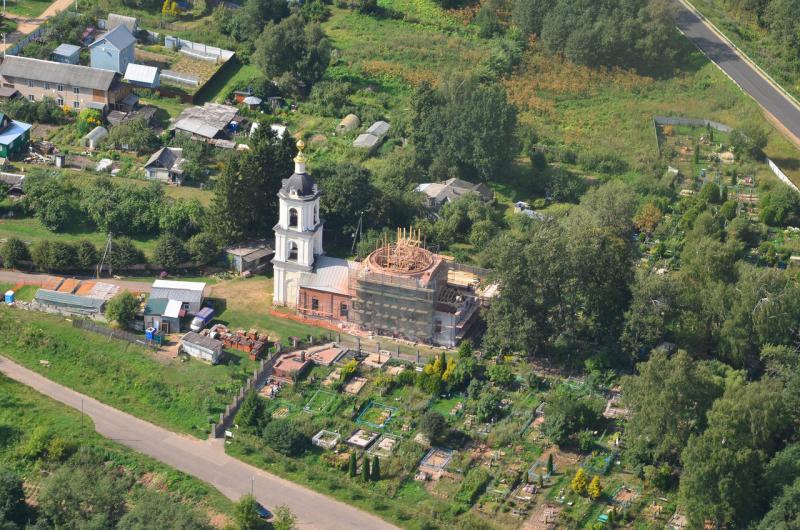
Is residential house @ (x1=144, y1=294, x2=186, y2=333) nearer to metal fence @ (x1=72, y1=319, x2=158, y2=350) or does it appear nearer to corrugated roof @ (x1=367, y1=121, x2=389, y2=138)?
metal fence @ (x1=72, y1=319, x2=158, y2=350)

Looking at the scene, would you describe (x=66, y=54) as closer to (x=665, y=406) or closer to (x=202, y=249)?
(x=202, y=249)

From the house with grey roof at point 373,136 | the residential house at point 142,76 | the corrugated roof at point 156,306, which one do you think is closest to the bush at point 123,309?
the corrugated roof at point 156,306

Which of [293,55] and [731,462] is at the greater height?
[731,462]

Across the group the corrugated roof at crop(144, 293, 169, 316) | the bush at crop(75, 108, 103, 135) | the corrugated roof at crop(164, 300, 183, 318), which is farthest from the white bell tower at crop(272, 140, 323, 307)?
the bush at crop(75, 108, 103, 135)

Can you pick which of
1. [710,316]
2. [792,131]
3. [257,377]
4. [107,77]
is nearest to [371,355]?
[257,377]

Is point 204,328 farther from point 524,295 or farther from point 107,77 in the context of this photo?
point 107,77

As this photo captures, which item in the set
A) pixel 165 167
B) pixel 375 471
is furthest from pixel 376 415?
pixel 165 167
